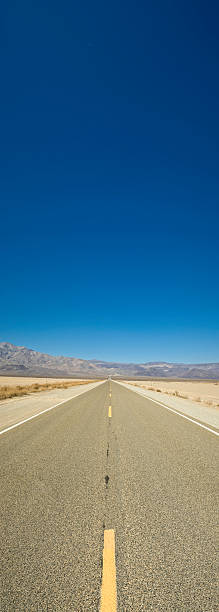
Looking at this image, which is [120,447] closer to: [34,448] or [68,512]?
[34,448]

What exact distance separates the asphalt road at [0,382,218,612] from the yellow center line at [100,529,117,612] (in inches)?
1.6

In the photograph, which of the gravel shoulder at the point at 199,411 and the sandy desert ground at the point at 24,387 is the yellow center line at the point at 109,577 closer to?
the gravel shoulder at the point at 199,411

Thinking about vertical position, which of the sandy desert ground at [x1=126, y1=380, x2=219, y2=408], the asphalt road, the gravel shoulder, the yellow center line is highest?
the yellow center line

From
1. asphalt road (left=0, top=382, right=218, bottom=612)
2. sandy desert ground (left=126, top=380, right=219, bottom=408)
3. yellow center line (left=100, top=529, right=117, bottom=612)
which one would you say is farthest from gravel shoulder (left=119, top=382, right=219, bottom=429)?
yellow center line (left=100, top=529, right=117, bottom=612)

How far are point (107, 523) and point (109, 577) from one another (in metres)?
0.89

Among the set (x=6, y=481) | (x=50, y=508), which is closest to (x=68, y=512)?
(x=50, y=508)

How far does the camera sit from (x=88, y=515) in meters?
3.36

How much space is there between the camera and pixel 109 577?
231 centimetres

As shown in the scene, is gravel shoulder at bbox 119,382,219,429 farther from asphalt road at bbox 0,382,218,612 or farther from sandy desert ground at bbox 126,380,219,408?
asphalt road at bbox 0,382,218,612

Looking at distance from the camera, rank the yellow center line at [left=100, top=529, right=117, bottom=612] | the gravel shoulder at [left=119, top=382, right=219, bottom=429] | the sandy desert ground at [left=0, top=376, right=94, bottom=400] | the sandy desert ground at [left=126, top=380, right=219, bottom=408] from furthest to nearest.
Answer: the sandy desert ground at [left=126, top=380, right=219, bottom=408], the sandy desert ground at [left=0, top=376, right=94, bottom=400], the gravel shoulder at [left=119, top=382, right=219, bottom=429], the yellow center line at [left=100, top=529, right=117, bottom=612]

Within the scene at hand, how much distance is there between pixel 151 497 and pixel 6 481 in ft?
7.11

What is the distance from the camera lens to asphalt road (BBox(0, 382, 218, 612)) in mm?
2174

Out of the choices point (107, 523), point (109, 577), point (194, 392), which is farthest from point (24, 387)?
point (109, 577)

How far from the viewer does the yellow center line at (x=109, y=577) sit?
6.69ft
